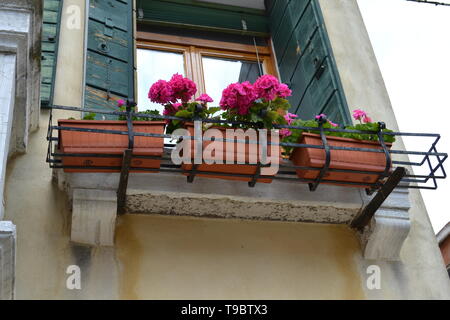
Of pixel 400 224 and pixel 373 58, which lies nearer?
pixel 400 224

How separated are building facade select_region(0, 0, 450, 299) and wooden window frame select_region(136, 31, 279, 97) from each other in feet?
4.26

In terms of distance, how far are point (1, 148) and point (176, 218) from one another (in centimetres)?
153

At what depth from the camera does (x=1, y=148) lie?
433 centimetres

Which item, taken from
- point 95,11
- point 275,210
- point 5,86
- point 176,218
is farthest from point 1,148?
point 95,11

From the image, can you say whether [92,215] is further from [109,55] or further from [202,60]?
[202,60]

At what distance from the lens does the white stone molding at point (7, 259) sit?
400 cm

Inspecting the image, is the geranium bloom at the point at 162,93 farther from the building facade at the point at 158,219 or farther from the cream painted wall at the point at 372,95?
the cream painted wall at the point at 372,95

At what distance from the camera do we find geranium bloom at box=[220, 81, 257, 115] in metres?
5.20

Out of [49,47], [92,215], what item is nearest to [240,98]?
[92,215]

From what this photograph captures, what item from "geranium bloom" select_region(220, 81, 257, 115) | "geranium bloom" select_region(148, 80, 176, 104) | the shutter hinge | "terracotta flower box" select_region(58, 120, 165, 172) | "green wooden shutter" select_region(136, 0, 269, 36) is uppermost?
"green wooden shutter" select_region(136, 0, 269, 36)

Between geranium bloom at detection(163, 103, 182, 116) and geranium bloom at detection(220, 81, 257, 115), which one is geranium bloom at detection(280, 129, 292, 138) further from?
geranium bloom at detection(163, 103, 182, 116)

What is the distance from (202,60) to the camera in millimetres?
8109

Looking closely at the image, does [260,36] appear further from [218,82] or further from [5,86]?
[5,86]

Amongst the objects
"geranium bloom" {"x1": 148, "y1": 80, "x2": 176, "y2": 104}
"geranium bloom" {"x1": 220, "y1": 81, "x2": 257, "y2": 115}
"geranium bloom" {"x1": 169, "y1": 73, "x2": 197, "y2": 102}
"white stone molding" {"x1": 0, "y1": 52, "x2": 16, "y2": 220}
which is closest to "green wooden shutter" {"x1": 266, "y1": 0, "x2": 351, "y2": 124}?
"geranium bloom" {"x1": 220, "y1": 81, "x2": 257, "y2": 115}
